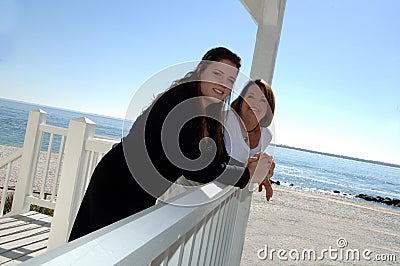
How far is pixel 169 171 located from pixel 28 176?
8.21 feet

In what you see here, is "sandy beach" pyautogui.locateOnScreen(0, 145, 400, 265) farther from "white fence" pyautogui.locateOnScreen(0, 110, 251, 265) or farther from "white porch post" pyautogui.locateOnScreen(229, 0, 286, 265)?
"white fence" pyautogui.locateOnScreen(0, 110, 251, 265)

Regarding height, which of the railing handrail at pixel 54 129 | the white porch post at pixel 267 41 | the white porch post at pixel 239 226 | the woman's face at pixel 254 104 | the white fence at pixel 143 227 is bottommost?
the white porch post at pixel 239 226

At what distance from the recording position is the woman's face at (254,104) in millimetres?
1415

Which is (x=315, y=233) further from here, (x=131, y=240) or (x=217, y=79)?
(x=131, y=240)

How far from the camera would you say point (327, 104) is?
24.0m

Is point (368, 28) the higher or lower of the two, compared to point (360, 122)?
higher

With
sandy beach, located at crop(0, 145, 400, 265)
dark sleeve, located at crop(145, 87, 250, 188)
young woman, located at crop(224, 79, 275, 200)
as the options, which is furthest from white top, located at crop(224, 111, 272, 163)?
sandy beach, located at crop(0, 145, 400, 265)

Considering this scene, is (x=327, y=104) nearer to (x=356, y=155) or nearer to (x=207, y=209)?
(x=356, y=155)

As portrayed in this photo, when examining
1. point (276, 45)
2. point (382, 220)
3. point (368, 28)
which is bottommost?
point (382, 220)

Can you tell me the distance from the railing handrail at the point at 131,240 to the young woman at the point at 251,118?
0.56 meters

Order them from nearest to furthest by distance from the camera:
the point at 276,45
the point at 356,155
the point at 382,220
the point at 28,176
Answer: the point at 276,45
the point at 28,176
the point at 382,220
the point at 356,155

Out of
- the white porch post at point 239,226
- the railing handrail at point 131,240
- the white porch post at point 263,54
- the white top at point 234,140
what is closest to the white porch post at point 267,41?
the white porch post at point 263,54

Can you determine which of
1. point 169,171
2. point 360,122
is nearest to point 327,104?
point 360,122

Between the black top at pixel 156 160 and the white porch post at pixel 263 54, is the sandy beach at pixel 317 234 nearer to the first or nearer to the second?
the white porch post at pixel 263 54
